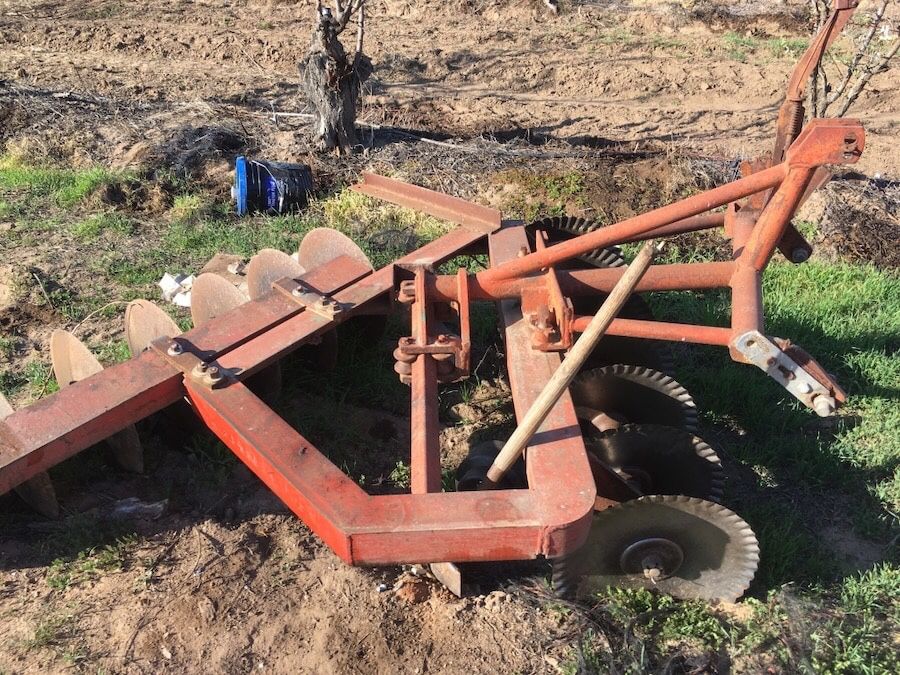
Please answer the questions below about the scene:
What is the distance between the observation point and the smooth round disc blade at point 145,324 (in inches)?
120

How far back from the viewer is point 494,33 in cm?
1092

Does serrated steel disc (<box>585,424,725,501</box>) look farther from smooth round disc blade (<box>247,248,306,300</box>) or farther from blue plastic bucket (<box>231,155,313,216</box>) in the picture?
blue plastic bucket (<box>231,155,313,216</box>)

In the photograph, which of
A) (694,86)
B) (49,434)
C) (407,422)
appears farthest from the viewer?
(694,86)

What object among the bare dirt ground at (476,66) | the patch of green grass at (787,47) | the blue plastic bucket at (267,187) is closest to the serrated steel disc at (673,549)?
the blue plastic bucket at (267,187)

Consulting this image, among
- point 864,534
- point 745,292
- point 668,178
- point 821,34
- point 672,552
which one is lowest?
point 864,534

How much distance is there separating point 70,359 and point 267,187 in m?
2.61

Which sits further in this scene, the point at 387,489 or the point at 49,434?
the point at 387,489

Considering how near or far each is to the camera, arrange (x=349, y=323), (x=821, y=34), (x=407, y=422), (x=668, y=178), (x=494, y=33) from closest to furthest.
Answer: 1. (x=821, y=34)
2. (x=407, y=422)
3. (x=349, y=323)
4. (x=668, y=178)
5. (x=494, y=33)

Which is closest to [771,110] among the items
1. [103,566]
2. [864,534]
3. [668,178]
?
[668,178]

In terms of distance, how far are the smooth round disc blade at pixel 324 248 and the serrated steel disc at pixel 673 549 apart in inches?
67.3

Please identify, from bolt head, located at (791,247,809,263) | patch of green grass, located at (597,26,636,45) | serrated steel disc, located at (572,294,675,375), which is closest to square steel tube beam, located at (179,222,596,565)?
serrated steel disc, located at (572,294,675,375)

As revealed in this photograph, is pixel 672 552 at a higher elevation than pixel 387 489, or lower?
higher

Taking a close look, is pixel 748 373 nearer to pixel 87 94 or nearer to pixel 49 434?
pixel 49 434

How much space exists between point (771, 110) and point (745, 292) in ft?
23.0
